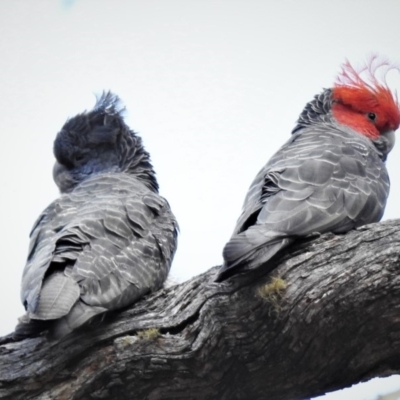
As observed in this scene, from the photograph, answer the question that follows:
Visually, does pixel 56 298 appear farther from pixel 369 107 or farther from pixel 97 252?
pixel 369 107

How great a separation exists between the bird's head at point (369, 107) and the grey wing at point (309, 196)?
0.30m

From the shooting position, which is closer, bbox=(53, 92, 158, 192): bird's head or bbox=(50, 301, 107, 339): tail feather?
bbox=(50, 301, 107, 339): tail feather

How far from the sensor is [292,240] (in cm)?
351

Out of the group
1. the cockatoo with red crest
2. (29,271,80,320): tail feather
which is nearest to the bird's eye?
the cockatoo with red crest

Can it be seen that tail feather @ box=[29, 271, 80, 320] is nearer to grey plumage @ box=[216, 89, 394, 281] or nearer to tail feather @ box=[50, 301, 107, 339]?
tail feather @ box=[50, 301, 107, 339]

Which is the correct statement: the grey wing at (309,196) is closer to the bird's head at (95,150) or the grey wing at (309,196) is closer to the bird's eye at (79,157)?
the bird's head at (95,150)

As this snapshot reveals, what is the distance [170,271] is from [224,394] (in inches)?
44.2

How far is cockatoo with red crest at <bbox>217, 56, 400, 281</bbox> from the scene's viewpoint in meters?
3.45

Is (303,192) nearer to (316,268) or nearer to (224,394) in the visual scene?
(316,268)

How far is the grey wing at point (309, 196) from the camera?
134 inches

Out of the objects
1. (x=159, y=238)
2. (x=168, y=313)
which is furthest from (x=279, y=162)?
(x=168, y=313)

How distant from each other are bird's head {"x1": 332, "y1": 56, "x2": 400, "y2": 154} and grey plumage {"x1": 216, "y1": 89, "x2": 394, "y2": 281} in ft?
0.36

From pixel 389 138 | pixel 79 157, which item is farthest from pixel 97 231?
pixel 389 138

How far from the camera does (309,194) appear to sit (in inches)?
149
